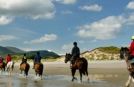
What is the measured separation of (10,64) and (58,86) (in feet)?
56.6

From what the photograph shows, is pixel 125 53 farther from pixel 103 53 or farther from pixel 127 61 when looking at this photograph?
pixel 103 53

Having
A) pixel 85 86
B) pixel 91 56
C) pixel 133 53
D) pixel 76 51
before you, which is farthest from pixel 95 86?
pixel 91 56

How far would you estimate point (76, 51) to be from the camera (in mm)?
19109

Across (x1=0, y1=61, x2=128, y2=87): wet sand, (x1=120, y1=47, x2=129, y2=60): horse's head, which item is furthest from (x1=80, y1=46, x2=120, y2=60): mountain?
(x1=120, y1=47, x2=129, y2=60): horse's head

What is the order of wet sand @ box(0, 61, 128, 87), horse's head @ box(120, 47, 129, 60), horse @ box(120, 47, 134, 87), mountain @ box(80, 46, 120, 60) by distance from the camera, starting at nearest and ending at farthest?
horse @ box(120, 47, 134, 87) < horse's head @ box(120, 47, 129, 60) < wet sand @ box(0, 61, 128, 87) < mountain @ box(80, 46, 120, 60)

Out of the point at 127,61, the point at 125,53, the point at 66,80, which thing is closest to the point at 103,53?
the point at 66,80

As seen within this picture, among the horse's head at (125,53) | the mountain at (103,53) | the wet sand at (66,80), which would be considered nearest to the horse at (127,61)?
the horse's head at (125,53)

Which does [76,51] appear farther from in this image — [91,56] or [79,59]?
[91,56]

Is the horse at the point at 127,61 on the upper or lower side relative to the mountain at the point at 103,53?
lower

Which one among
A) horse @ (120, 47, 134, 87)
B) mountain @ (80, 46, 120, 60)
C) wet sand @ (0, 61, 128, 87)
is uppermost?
mountain @ (80, 46, 120, 60)

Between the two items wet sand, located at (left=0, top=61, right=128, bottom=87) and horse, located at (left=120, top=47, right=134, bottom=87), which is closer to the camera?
horse, located at (left=120, top=47, right=134, bottom=87)

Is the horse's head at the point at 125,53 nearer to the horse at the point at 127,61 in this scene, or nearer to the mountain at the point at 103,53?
the horse at the point at 127,61

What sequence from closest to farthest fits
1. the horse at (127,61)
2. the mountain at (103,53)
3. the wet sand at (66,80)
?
1. the horse at (127,61)
2. the wet sand at (66,80)
3. the mountain at (103,53)

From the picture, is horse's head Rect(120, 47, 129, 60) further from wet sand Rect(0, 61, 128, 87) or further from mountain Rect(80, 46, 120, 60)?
mountain Rect(80, 46, 120, 60)
